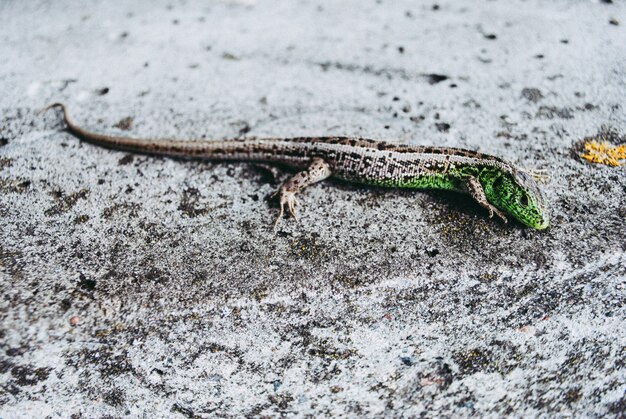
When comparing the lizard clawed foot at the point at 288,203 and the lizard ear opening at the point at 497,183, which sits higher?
the lizard ear opening at the point at 497,183

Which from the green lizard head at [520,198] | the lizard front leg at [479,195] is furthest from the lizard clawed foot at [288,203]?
the green lizard head at [520,198]

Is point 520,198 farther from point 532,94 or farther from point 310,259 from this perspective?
point 532,94

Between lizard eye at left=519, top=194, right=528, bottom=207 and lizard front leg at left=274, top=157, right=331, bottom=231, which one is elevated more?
lizard eye at left=519, top=194, right=528, bottom=207

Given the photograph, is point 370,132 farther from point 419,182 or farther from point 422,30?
point 422,30

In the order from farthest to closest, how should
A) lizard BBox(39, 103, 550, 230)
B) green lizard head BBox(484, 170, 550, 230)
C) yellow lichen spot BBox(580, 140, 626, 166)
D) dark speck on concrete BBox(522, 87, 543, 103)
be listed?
dark speck on concrete BBox(522, 87, 543, 103)
yellow lichen spot BBox(580, 140, 626, 166)
lizard BBox(39, 103, 550, 230)
green lizard head BBox(484, 170, 550, 230)

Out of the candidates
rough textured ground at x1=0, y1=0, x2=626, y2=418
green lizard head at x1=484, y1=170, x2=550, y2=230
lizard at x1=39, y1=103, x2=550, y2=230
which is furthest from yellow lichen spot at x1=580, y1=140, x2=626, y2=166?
green lizard head at x1=484, y1=170, x2=550, y2=230

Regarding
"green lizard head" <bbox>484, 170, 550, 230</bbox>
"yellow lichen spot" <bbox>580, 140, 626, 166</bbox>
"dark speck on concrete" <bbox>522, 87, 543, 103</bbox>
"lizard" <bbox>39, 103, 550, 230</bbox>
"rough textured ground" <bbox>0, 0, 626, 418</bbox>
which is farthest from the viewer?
"dark speck on concrete" <bbox>522, 87, 543, 103</bbox>

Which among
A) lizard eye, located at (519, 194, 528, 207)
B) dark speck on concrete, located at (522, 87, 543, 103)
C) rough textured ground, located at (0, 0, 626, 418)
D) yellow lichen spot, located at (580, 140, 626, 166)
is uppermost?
dark speck on concrete, located at (522, 87, 543, 103)

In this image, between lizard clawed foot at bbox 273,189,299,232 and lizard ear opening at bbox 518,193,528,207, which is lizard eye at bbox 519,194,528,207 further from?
lizard clawed foot at bbox 273,189,299,232

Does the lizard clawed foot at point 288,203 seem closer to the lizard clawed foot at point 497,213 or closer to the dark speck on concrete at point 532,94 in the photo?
the lizard clawed foot at point 497,213
